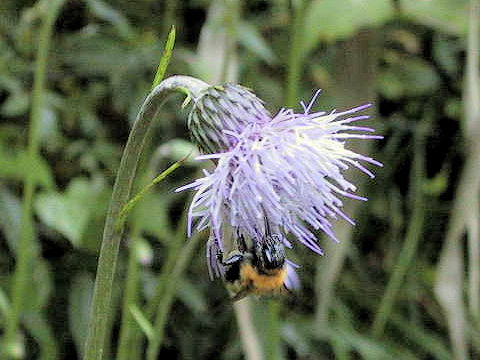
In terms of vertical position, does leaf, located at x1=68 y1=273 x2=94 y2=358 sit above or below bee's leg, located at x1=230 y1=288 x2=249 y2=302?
below

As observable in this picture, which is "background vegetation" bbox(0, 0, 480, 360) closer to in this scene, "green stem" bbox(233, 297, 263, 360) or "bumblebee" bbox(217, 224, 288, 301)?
"green stem" bbox(233, 297, 263, 360)

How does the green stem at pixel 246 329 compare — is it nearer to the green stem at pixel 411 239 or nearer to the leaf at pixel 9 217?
the leaf at pixel 9 217

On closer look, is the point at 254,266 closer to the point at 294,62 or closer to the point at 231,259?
the point at 231,259

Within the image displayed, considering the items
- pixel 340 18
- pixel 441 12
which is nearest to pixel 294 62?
pixel 340 18

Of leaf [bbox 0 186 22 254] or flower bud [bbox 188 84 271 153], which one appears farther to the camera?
leaf [bbox 0 186 22 254]

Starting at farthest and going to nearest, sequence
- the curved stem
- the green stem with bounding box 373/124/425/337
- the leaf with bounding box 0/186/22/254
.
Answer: the green stem with bounding box 373/124/425/337 → the leaf with bounding box 0/186/22/254 → the curved stem

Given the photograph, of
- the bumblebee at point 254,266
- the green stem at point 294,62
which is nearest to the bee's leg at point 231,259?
the bumblebee at point 254,266

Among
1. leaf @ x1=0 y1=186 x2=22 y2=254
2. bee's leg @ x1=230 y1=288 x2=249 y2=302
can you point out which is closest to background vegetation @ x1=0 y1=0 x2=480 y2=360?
leaf @ x1=0 y1=186 x2=22 y2=254

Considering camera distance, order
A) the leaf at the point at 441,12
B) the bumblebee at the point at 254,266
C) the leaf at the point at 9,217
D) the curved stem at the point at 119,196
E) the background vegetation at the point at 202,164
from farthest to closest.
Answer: the leaf at the point at 9,217, the leaf at the point at 441,12, the background vegetation at the point at 202,164, the bumblebee at the point at 254,266, the curved stem at the point at 119,196
